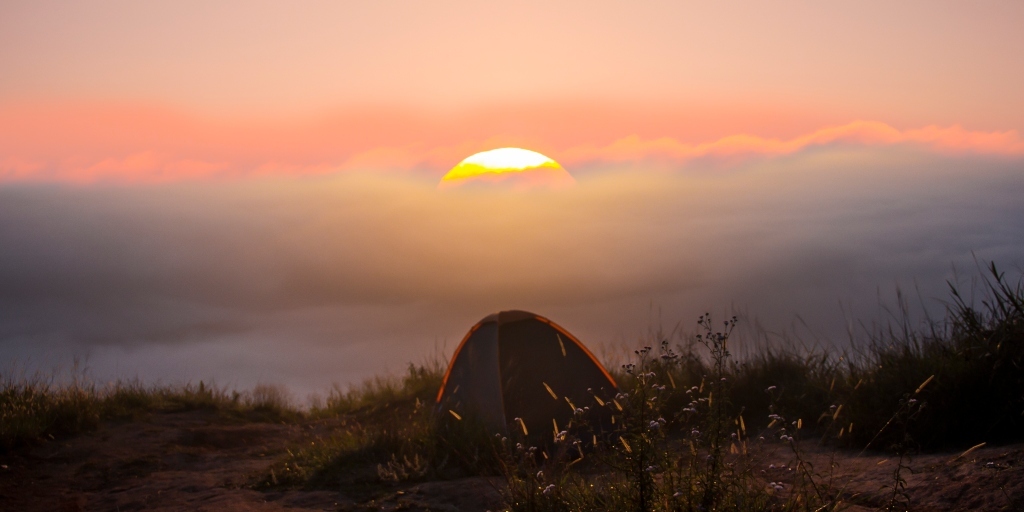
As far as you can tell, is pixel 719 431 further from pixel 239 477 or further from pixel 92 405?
pixel 92 405

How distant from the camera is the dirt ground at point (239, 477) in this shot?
16.7 ft

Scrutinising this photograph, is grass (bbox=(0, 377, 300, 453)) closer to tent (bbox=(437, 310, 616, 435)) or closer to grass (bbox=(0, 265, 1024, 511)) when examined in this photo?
grass (bbox=(0, 265, 1024, 511))

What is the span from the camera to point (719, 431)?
4.09 metres

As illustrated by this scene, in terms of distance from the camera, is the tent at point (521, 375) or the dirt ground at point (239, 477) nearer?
the dirt ground at point (239, 477)

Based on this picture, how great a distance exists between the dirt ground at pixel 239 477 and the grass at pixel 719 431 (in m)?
0.20

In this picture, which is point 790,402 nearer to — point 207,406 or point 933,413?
point 933,413

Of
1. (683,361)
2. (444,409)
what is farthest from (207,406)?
(683,361)

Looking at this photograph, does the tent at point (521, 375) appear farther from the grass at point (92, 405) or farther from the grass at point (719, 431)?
the grass at point (92, 405)

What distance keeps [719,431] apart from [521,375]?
4.40 meters

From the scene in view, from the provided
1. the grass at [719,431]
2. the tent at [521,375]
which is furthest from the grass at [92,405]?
the tent at [521,375]

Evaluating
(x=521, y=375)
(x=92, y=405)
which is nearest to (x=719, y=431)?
(x=521, y=375)

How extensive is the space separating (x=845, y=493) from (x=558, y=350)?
3875mm

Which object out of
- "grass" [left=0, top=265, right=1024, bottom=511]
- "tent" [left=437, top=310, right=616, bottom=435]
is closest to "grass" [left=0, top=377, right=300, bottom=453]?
"grass" [left=0, top=265, right=1024, bottom=511]

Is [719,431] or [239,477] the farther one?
[239,477]
